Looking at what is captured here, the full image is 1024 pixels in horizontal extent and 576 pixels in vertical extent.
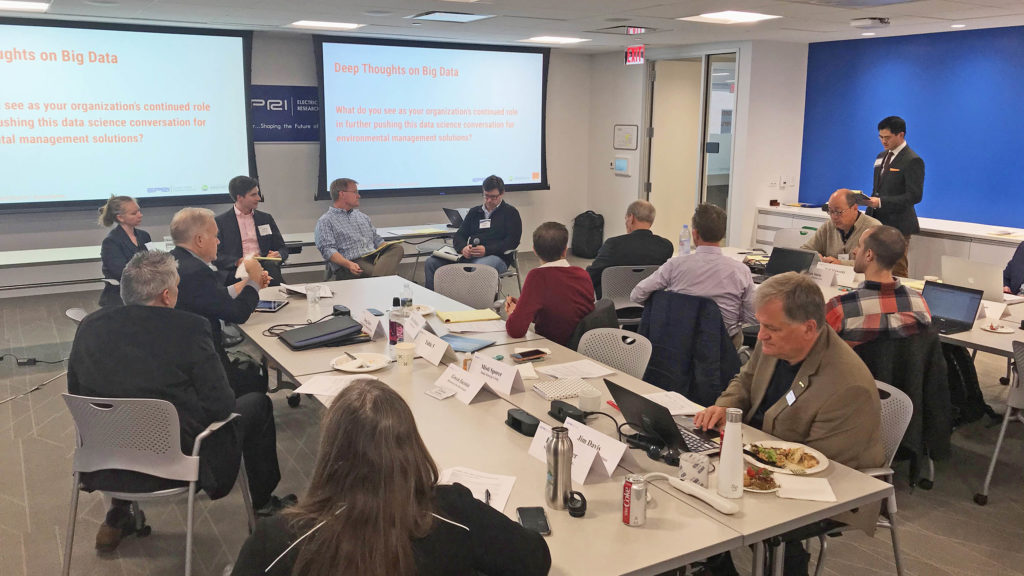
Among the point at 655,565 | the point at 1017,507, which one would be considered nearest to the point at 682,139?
the point at 1017,507

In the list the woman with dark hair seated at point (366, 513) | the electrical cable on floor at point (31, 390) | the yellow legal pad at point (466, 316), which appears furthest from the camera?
the electrical cable on floor at point (31, 390)

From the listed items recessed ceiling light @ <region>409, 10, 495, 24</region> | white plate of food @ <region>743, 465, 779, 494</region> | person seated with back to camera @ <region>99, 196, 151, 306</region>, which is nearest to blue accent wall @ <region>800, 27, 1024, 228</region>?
recessed ceiling light @ <region>409, 10, 495, 24</region>

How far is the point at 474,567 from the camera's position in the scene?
5.53 ft

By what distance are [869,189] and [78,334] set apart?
25.9 feet

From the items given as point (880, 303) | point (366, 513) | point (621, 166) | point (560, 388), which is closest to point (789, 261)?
point (880, 303)

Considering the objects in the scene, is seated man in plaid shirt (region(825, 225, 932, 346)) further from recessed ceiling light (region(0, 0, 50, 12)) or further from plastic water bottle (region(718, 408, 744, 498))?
recessed ceiling light (region(0, 0, 50, 12))

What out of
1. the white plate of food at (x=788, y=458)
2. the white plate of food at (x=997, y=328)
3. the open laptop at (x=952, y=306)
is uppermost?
the open laptop at (x=952, y=306)

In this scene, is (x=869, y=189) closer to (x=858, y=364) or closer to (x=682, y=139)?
(x=682, y=139)

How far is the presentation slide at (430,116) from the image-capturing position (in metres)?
8.91

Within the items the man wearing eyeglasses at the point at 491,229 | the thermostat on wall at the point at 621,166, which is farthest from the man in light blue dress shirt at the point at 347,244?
the thermostat on wall at the point at 621,166

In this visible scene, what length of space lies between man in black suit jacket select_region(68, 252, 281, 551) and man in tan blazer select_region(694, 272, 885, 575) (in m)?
1.76

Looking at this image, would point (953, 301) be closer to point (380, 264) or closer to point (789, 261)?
point (789, 261)

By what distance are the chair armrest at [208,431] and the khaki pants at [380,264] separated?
11.3 feet

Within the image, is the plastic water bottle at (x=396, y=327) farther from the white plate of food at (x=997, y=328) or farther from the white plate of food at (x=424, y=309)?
the white plate of food at (x=997, y=328)
